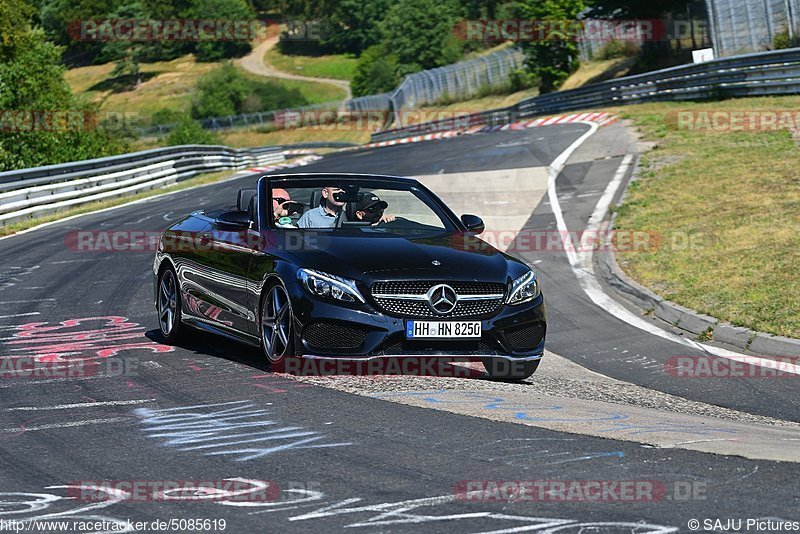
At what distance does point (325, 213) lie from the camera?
9875 millimetres

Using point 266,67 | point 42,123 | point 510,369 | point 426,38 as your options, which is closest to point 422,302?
point 510,369

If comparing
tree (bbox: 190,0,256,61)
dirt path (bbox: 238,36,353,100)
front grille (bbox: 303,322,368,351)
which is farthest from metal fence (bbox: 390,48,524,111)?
tree (bbox: 190,0,256,61)

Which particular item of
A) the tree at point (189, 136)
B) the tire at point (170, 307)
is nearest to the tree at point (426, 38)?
the tree at point (189, 136)

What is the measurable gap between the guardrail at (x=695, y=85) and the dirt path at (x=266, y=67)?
7824 centimetres

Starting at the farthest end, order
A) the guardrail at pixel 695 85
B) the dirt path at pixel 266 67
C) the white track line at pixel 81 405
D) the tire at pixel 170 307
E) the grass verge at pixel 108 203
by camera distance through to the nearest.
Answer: the dirt path at pixel 266 67
the guardrail at pixel 695 85
the grass verge at pixel 108 203
the tire at pixel 170 307
the white track line at pixel 81 405

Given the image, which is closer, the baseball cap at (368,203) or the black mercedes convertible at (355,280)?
the black mercedes convertible at (355,280)

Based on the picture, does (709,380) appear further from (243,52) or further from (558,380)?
(243,52)

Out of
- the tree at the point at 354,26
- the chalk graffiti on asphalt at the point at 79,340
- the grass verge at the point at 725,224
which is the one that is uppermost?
the tree at the point at 354,26

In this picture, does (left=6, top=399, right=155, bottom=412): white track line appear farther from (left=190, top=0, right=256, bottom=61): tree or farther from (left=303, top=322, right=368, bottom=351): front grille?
(left=190, top=0, right=256, bottom=61): tree

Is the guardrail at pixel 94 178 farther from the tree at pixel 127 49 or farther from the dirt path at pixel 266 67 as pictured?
the tree at pixel 127 49

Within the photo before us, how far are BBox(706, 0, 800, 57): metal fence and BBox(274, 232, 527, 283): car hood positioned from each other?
3184 centimetres

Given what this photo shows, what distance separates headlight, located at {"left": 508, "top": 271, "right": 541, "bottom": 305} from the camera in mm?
9039

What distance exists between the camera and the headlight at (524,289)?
29.7 ft

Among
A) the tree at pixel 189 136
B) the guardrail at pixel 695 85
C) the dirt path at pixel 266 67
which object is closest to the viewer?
the guardrail at pixel 695 85
